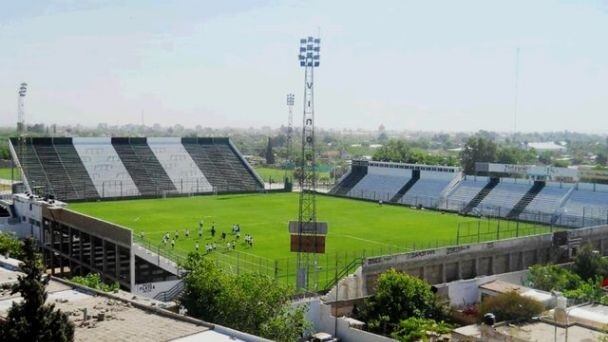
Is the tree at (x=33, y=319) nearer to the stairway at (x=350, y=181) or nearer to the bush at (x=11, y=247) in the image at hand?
the bush at (x=11, y=247)

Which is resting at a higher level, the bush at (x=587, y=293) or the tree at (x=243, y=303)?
the tree at (x=243, y=303)

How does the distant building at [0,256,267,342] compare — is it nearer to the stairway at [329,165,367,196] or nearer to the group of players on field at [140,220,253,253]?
the group of players on field at [140,220,253,253]

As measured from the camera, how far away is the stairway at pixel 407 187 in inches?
3261

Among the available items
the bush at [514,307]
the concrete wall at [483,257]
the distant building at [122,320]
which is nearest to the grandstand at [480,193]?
the concrete wall at [483,257]

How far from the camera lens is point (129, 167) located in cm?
8588

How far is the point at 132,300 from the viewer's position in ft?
85.9

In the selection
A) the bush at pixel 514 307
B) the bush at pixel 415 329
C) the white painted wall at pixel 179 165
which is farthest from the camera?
the white painted wall at pixel 179 165

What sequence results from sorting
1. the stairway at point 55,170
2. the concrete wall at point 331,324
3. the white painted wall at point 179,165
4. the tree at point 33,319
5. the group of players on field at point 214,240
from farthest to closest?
the white painted wall at point 179,165
the stairway at point 55,170
the group of players on field at point 214,240
the concrete wall at point 331,324
the tree at point 33,319

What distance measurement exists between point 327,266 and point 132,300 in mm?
19856

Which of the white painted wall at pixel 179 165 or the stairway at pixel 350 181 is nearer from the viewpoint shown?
the white painted wall at pixel 179 165

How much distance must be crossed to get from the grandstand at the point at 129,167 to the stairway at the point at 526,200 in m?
32.8

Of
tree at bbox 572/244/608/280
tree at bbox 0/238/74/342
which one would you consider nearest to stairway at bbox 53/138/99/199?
tree at bbox 572/244/608/280

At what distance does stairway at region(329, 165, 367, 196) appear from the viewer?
89.8 m

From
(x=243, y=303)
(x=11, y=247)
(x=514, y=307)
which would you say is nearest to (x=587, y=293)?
(x=514, y=307)
